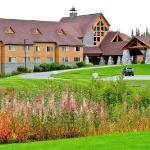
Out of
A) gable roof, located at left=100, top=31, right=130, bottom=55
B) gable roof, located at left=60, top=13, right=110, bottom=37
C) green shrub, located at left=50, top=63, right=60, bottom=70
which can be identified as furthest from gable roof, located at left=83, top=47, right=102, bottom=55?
green shrub, located at left=50, top=63, right=60, bottom=70

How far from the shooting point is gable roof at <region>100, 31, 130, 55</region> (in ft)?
323

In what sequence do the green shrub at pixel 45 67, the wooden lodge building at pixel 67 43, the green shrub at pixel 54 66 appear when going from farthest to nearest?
the wooden lodge building at pixel 67 43 < the green shrub at pixel 54 66 < the green shrub at pixel 45 67

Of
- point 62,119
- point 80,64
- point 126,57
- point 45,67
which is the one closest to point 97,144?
point 62,119

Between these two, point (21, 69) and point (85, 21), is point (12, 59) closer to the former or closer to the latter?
point (21, 69)

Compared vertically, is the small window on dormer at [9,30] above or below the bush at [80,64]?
above

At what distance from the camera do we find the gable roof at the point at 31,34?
8680 cm

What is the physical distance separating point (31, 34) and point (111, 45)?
18796mm

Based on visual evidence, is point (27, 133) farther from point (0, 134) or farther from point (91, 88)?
point (91, 88)

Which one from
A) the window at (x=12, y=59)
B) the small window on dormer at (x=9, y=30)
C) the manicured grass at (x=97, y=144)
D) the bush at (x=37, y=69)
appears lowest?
the manicured grass at (x=97, y=144)

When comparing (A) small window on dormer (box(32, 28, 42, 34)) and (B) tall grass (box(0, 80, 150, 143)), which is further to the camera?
(A) small window on dormer (box(32, 28, 42, 34))

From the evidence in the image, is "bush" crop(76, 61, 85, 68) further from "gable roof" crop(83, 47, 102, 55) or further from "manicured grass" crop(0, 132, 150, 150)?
"manicured grass" crop(0, 132, 150, 150)

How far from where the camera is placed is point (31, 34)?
89.6 m

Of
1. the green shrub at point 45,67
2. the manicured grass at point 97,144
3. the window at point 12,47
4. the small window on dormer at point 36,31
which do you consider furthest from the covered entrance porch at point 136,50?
the manicured grass at point 97,144

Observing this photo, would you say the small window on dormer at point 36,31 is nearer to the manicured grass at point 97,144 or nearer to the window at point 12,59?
the window at point 12,59
